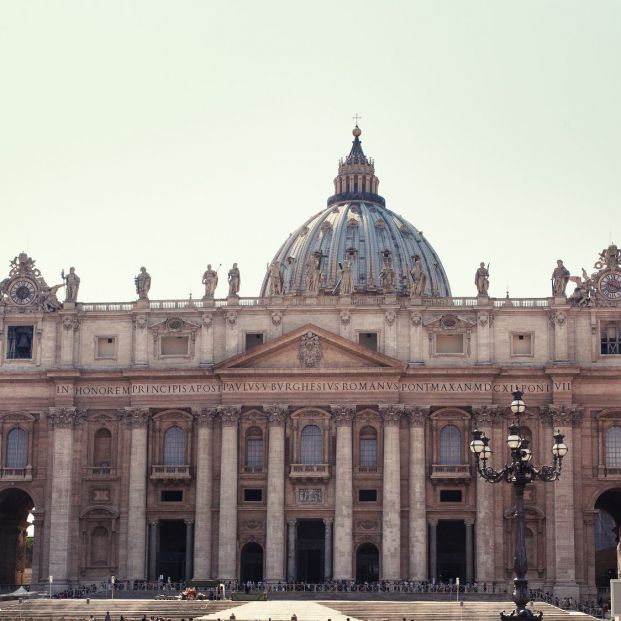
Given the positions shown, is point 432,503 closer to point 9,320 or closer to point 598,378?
point 598,378

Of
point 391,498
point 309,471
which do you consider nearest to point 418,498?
point 391,498

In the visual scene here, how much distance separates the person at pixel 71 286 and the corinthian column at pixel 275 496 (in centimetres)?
1445

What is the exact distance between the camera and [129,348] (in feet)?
302

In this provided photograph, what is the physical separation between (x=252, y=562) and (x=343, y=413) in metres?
10.8

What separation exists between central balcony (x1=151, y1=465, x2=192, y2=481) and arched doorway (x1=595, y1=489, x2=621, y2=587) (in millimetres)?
25329

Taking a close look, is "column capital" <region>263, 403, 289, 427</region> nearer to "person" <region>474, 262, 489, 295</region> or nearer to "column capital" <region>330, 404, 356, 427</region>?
"column capital" <region>330, 404, 356, 427</region>

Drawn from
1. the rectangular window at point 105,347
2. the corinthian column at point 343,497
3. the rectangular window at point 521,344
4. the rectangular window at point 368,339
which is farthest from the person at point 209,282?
the rectangular window at point 521,344

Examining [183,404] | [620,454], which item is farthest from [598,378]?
[183,404]

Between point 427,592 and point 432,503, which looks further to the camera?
point 432,503

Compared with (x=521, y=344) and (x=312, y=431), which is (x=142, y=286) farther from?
(x=521, y=344)

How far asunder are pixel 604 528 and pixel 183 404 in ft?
146

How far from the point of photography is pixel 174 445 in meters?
91.2

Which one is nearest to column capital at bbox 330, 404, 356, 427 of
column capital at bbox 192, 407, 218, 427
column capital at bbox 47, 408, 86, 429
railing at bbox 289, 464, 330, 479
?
railing at bbox 289, 464, 330, 479

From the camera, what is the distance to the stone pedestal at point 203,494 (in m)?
88.6
